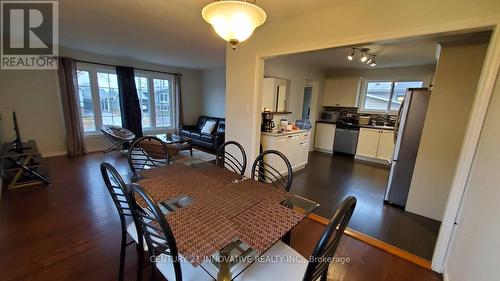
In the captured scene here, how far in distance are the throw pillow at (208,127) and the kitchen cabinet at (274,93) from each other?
1.94m

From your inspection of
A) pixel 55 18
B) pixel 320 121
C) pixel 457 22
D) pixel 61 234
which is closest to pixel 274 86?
pixel 320 121

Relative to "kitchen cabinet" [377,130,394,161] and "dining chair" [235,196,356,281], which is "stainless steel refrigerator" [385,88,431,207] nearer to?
"kitchen cabinet" [377,130,394,161]

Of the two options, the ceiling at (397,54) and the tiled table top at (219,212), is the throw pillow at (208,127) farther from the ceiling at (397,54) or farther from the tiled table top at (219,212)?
the tiled table top at (219,212)

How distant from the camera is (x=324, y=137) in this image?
5.58 meters

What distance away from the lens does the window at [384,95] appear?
194 inches

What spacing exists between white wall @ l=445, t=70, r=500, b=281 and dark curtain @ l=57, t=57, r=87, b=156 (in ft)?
20.1

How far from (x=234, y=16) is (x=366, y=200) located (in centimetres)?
290

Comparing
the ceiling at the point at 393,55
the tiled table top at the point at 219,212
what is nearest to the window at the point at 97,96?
the tiled table top at the point at 219,212

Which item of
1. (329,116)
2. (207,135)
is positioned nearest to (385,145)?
(329,116)

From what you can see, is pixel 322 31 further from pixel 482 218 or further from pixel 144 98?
pixel 144 98

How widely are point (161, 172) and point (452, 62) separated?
3.22 m

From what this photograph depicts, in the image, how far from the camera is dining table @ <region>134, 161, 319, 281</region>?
0.96m

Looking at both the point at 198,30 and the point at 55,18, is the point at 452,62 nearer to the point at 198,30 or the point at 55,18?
the point at 198,30

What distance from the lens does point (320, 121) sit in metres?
5.61
